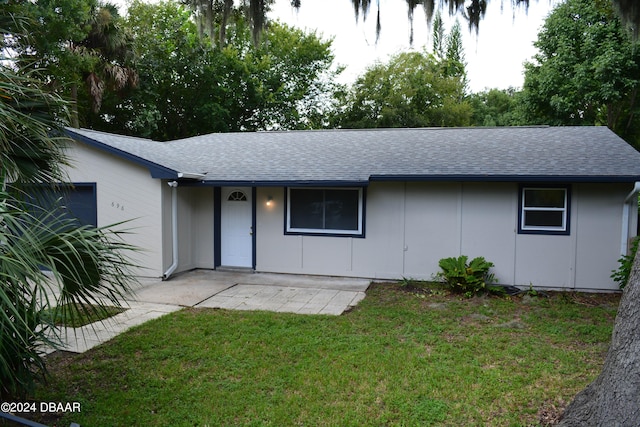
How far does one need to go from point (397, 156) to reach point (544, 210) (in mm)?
3377

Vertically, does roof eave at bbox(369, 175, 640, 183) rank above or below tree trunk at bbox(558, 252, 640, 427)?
above

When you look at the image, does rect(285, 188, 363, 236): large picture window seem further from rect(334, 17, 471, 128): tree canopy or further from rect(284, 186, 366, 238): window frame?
rect(334, 17, 471, 128): tree canopy

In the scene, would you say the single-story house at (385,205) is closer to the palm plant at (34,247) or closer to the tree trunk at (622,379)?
the palm plant at (34,247)

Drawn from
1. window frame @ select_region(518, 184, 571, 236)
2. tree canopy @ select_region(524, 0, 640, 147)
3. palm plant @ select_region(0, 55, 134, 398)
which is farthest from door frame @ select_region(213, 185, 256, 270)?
tree canopy @ select_region(524, 0, 640, 147)

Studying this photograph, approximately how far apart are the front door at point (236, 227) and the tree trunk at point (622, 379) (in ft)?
26.6

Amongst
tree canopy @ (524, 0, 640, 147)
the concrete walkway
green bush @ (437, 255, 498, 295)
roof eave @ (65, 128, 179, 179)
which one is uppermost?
tree canopy @ (524, 0, 640, 147)

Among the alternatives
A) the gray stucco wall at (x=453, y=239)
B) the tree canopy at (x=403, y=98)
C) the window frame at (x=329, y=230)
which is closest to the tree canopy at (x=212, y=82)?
the tree canopy at (x=403, y=98)

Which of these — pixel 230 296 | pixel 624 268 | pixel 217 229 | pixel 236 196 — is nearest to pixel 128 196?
pixel 217 229

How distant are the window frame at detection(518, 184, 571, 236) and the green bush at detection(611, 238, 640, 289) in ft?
3.49

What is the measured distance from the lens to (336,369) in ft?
15.7

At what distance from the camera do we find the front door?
34.3ft

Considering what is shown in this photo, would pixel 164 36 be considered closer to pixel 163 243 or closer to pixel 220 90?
pixel 220 90

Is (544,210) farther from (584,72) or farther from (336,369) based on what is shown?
(584,72)

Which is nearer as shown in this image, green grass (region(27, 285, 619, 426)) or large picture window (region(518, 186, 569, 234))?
green grass (region(27, 285, 619, 426))
